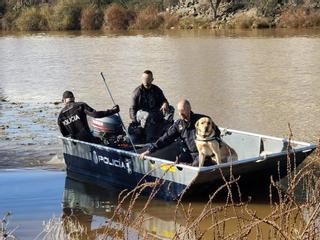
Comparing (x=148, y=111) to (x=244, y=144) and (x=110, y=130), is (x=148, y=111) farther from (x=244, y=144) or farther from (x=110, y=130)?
(x=244, y=144)

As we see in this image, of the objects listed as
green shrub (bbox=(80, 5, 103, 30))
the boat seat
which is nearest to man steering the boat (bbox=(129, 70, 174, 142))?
the boat seat

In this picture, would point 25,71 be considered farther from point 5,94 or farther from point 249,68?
point 249,68

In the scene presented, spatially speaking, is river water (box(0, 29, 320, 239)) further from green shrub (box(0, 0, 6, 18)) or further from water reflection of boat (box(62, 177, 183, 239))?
green shrub (box(0, 0, 6, 18))

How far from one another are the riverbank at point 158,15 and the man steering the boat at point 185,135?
35885 millimetres

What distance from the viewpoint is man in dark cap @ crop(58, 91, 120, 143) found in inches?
364

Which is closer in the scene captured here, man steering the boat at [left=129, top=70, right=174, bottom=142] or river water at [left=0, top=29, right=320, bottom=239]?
man steering the boat at [left=129, top=70, right=174, bottom=142]

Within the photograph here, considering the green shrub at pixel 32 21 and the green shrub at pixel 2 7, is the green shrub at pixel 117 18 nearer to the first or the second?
the green shrub at pixel 32 21

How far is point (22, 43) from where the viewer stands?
39.2 meters

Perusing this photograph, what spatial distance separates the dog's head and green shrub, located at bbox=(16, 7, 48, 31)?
4536 cm

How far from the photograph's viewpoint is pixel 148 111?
392 inches

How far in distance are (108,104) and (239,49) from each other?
14.1 m

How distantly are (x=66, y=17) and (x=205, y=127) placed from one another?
147 ft

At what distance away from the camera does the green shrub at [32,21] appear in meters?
51.7

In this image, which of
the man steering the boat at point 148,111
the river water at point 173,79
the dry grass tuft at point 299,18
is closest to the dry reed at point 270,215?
the river water at point 173,79
